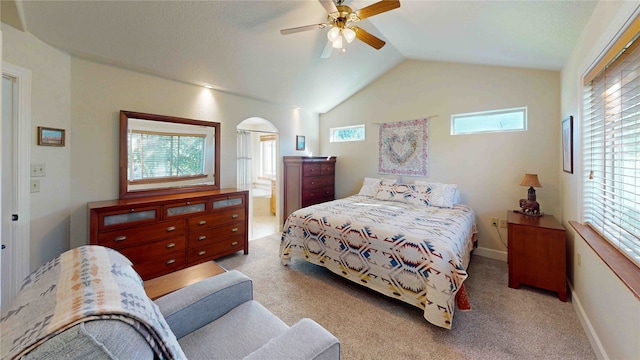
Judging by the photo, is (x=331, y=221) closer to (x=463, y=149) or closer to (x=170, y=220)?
(x=170, y=220)

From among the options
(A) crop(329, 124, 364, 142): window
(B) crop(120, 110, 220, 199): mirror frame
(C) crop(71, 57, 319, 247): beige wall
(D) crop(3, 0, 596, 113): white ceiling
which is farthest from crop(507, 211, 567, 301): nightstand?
(C) crop(71, 57, 319, 247): beige wall

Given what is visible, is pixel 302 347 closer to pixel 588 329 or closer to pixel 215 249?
pixel 588 329

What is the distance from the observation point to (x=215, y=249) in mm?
3293

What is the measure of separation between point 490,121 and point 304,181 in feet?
9.40

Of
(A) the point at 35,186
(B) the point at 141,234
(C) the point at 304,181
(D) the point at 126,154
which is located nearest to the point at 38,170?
(A) the point at 35,186

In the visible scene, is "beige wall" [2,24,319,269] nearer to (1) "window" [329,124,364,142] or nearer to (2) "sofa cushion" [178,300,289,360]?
(2) "sofa cushion" [178,300,289,360]

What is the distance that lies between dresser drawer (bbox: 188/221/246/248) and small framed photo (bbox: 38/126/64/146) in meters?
1.51

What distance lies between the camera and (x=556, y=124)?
311 centimetres

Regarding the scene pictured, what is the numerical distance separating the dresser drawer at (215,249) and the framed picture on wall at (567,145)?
12.4ft

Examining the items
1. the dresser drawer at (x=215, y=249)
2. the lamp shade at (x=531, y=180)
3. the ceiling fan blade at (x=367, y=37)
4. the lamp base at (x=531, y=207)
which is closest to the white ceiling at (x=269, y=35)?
the ceiling fan blade at (x=367, y=37)

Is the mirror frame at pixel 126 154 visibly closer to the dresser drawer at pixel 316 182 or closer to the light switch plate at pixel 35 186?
the light switch plate at pixel 35 186

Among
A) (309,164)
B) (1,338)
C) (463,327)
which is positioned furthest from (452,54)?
(1,338)

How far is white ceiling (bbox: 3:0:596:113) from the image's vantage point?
2.18 m

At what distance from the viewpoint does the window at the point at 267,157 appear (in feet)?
21.4
